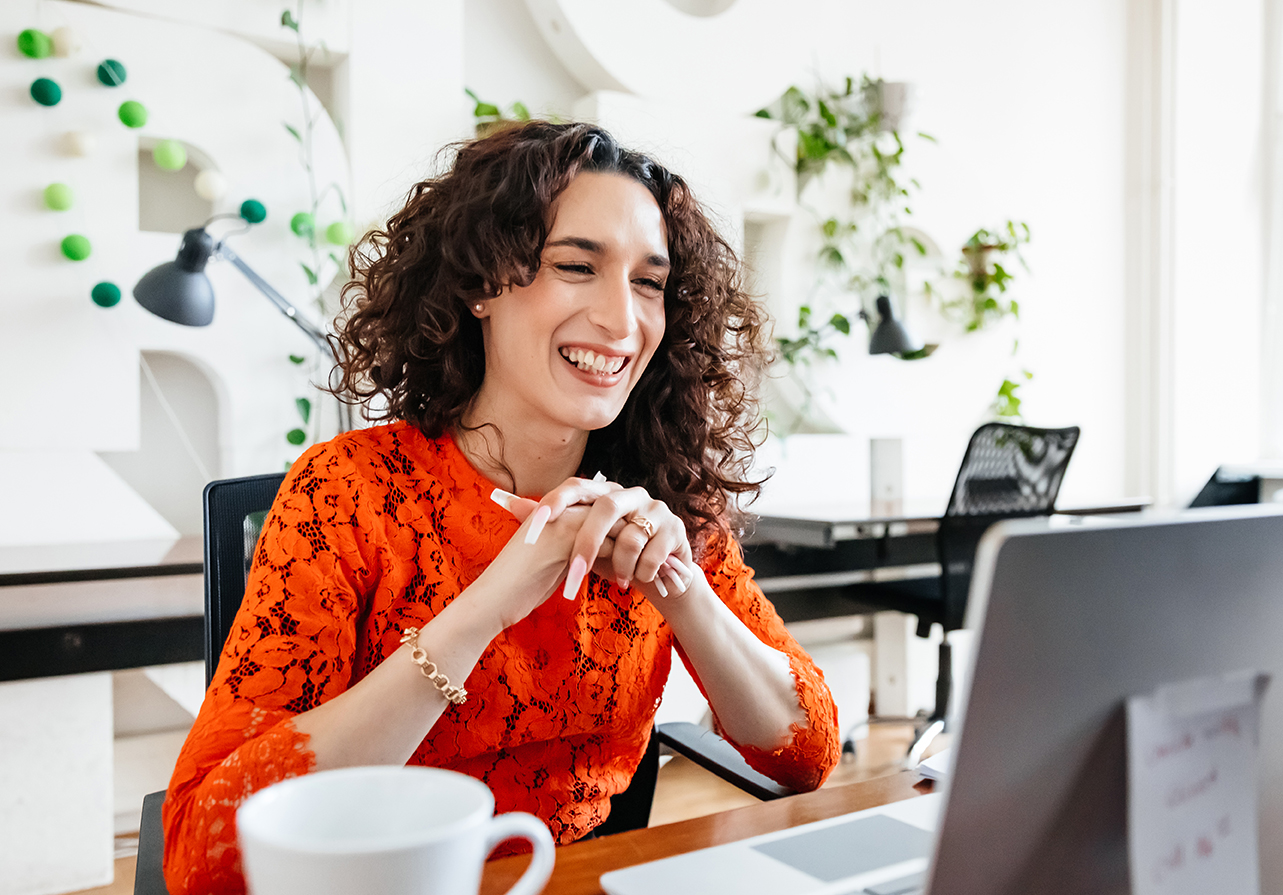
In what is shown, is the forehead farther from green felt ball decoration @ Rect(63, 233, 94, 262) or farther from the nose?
green felt ball decoration @ Rect(63, 233, 94, 262)

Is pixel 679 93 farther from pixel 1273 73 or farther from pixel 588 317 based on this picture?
pixel 1273 73

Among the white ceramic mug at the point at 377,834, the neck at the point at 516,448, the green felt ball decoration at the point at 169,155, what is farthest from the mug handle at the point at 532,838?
the green felt ball decoration at the point at 169,155

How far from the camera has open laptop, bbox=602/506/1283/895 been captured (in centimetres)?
39

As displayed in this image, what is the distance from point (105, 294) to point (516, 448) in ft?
5.11

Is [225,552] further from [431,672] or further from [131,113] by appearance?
[131,113]

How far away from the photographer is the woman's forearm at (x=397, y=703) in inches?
31.6

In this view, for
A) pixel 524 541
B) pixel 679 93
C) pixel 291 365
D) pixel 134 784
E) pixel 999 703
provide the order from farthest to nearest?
pixel 679 93, pixel 291 365, pixel 134 784, pixel 524 541, pixel 999 703

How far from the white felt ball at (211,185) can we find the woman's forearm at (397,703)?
1.89 m

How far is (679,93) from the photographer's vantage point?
10.3 feet

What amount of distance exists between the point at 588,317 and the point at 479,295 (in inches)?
5.4

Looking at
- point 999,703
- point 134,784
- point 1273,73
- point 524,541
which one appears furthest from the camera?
point 1273,73

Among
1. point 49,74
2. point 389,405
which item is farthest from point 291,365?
point 389,405

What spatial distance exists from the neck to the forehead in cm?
23

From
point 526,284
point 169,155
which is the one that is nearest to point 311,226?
point 169,155
